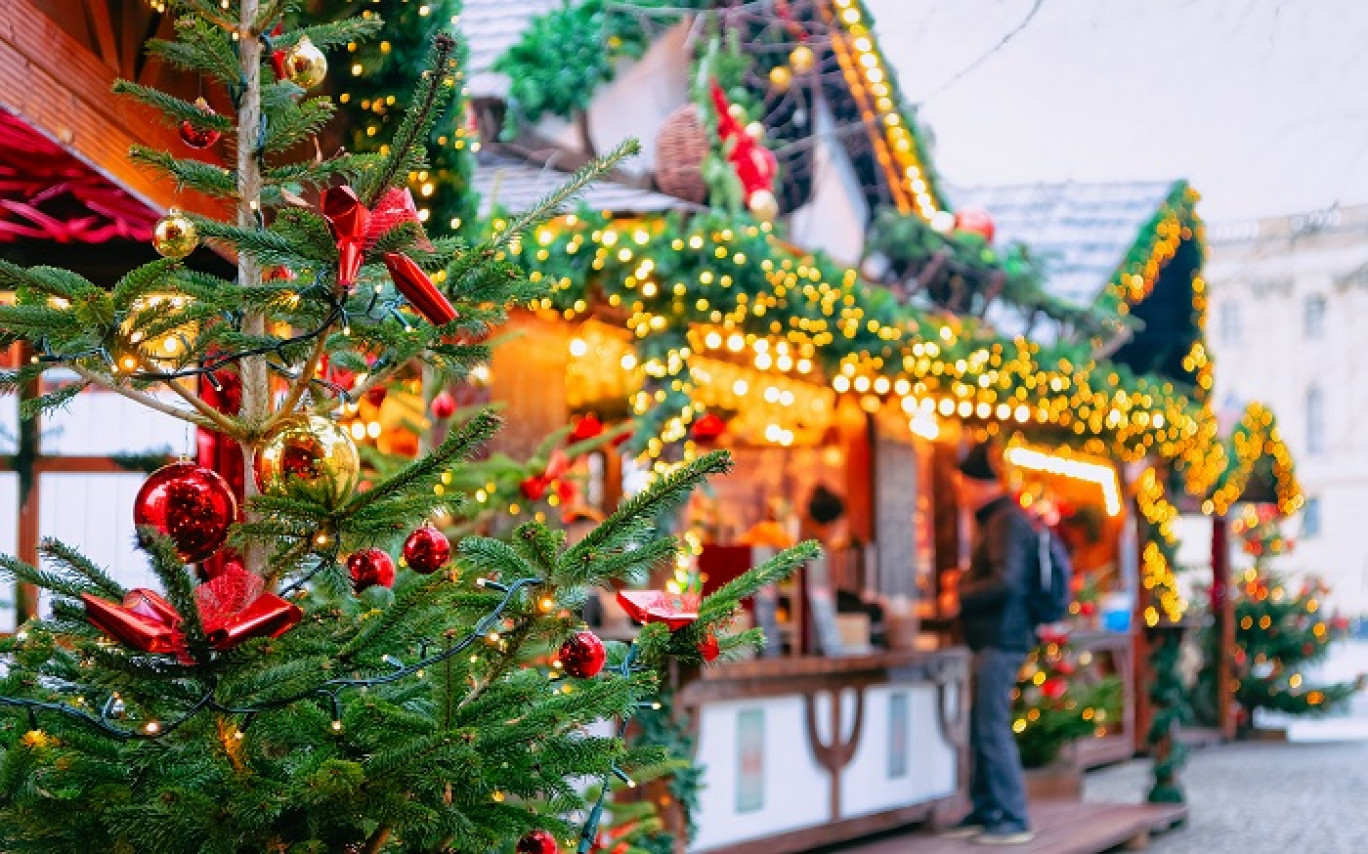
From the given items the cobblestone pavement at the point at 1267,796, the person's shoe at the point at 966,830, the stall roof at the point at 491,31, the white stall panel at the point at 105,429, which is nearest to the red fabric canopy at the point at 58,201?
the white stall panel at the point at 105,429

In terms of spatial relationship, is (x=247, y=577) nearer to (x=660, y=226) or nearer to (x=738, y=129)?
(x=660, y=226)

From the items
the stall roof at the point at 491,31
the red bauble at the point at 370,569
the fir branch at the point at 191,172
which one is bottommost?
the red bauble at the point at 370,569

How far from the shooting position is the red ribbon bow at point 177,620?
2.77 metres

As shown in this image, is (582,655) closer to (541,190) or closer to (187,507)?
(187,507)

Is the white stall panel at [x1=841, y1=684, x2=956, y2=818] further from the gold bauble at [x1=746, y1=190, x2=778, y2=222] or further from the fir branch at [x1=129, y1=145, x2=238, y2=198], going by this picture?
the fir branch at [x1=129, y1=145, x2=238, y2=198]

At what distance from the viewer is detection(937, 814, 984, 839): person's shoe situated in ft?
32.8

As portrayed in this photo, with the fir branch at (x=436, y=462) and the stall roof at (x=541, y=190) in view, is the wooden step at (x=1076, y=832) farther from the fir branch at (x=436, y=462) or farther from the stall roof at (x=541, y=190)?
the fir branch at (x=436, y=462)

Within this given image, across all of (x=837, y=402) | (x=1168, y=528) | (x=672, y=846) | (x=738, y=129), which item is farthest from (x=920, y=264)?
(x=672, y=846)

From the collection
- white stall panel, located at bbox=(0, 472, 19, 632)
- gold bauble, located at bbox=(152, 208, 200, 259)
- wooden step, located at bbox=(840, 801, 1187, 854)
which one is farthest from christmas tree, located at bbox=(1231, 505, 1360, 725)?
gold bauble, located at bbox=(152, 208, 200, 259)

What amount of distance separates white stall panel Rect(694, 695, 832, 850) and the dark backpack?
156cm

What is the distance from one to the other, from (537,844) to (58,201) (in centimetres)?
262

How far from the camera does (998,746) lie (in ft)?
32.3

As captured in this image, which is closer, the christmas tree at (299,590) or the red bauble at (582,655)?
the christmas tree at (299,590)

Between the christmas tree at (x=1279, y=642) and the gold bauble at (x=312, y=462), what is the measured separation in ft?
55.4
